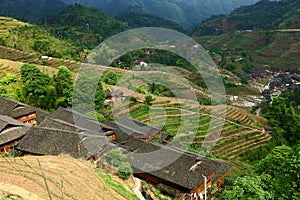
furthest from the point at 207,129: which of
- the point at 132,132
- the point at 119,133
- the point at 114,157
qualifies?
the point at 114,157

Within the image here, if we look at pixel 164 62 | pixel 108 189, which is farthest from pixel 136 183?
pixel 164 62

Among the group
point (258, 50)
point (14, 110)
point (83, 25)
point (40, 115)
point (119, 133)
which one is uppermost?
point (83, 25)

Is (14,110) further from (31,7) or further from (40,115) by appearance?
(31,7)

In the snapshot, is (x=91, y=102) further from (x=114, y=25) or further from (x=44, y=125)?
(x=114, y=25)

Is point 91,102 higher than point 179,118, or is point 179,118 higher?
point 91,102

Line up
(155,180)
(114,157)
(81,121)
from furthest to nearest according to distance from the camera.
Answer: (81,121) < (155,180) < (114,157)

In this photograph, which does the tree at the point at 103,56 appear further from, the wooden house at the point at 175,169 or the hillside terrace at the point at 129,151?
the wooden house at the point at 175,169
